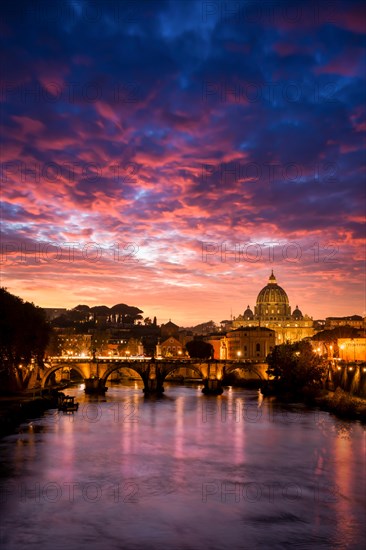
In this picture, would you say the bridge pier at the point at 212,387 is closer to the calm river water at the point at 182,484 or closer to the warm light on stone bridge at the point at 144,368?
the warm light on stone bridge at the point at 144,368

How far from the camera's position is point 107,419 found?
63.2 m

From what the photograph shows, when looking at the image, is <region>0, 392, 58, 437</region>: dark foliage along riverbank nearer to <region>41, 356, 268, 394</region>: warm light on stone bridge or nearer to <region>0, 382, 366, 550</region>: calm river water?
<region>0, 382, 366, 550</region>: calm river water

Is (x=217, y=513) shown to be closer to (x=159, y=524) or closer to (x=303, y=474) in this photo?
(x=159, y=524)

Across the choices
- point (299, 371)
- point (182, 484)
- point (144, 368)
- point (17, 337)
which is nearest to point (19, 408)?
point (17, 337)

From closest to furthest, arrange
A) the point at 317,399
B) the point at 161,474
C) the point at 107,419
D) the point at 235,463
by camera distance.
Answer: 1. the point at 161,474
2. the point at 235,463
3. the point at 107,419
4. the point at 317,399

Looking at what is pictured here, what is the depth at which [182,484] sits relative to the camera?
37688mm

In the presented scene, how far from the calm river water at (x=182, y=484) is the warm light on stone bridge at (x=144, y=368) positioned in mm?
33987

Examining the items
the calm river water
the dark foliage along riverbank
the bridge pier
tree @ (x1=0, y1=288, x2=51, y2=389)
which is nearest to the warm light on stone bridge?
the bridge pier

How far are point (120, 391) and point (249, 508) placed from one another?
70.9 meters

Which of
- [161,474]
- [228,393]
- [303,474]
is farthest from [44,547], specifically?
[228,393]

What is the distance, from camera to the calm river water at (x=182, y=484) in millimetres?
28641

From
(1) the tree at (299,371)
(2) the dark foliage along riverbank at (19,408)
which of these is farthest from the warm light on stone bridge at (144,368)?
(2) the dark foliage along riverbank at (19,408)

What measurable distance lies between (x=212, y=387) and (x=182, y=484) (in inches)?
2544

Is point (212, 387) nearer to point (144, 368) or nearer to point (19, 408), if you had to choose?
point (144, 368)
